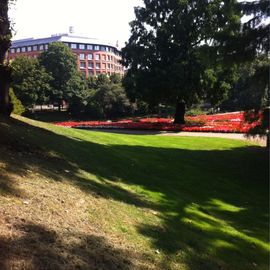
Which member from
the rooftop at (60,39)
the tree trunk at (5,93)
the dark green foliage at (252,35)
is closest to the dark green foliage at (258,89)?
the dark green foliage at (252,35)

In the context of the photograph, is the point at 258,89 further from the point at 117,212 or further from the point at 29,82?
the point at 29,82

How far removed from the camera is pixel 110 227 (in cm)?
630

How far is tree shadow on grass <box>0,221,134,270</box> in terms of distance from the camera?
4574 mm

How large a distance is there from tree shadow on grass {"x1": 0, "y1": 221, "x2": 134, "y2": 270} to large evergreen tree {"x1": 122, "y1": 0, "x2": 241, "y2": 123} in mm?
28206

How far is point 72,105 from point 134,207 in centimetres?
6103

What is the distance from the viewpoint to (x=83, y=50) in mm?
141750

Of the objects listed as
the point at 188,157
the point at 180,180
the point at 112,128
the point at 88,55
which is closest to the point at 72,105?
the point at 112,128

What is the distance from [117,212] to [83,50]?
138487 millimetres

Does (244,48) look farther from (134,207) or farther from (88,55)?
(88,55)

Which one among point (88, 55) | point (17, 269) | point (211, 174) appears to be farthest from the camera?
point (88, 55)

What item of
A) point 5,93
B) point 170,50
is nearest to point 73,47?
point 170,50

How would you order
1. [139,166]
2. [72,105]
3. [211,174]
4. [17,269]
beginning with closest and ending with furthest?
[17,269] → [139,166] → [211,174] → [72,105]

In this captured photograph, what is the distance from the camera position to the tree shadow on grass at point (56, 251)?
457cm

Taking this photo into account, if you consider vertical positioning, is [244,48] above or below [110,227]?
above
